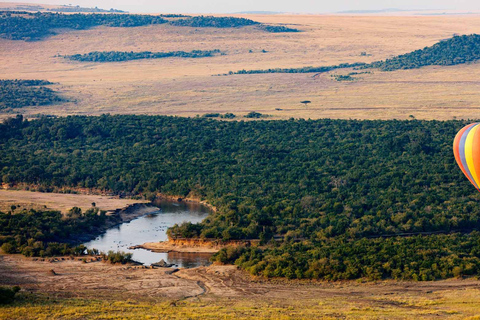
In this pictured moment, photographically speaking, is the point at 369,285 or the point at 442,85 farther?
the point at 442,85

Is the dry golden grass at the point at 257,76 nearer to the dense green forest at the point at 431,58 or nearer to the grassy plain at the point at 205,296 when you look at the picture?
the dense green forest at the point at 431,58

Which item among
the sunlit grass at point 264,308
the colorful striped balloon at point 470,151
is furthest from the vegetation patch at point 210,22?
the sunlit grass at point 264,308

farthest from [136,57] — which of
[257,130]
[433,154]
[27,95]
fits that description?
[433,154]

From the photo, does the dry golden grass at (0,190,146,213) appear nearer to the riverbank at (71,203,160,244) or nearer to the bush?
the riverbank at (71,203,160,244)

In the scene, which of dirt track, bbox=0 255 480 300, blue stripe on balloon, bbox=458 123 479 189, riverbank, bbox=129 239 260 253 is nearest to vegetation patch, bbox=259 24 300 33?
riverbank, bbox=129 239 260 253

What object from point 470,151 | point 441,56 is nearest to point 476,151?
point 470,151

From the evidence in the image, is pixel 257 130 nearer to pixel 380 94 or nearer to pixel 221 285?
pixel 380 94
